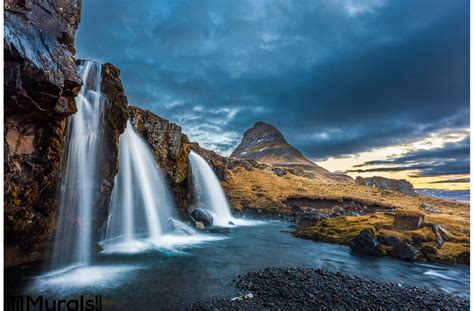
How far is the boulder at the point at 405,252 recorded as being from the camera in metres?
21.9

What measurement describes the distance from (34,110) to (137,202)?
665 inches

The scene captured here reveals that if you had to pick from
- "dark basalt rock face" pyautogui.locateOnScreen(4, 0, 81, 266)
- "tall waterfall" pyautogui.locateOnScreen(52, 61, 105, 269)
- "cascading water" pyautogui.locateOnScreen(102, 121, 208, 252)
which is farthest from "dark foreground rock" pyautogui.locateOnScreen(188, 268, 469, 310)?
"cascading water" pyautogui.locateOnScreen(102, 121, 208, 252)

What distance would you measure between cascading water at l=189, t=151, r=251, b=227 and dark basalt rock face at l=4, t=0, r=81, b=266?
28.8 metres

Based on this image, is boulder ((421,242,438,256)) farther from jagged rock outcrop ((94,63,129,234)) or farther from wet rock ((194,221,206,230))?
jagged rock outcrop ((94,63,129,234))

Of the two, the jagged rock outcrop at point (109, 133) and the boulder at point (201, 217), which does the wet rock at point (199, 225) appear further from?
the jagged rock outcrop at point (109, 133)

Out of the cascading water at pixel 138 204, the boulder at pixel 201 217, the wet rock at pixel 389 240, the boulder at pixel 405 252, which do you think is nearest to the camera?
the boulder at pixel 405 252

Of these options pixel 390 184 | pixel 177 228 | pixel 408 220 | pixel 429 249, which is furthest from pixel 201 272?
pixel 390 184

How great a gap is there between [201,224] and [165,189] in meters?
5.73

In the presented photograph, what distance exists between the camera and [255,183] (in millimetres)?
74875

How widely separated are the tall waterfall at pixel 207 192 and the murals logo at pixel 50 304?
30956 millimetres

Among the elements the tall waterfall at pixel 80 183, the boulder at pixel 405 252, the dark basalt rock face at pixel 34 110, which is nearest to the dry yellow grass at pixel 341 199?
the boulder at pixel 405 252

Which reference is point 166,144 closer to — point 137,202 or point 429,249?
point 137,202

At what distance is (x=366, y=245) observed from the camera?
23.3 m

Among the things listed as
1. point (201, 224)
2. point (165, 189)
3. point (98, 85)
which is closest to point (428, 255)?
point (201, 224)
